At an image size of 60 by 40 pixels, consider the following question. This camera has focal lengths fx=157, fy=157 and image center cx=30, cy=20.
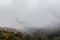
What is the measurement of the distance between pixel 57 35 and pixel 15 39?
7.24m

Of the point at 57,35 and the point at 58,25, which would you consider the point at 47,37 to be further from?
the point at 58,25

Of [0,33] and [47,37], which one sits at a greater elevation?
[0,33]

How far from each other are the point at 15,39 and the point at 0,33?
1563 millimetres

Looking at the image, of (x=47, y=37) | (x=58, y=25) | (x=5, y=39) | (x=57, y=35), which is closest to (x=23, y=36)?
(x=5, y=39)

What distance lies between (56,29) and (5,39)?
36.2 feet

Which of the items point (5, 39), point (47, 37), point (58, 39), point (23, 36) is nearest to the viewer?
point (5, 39)

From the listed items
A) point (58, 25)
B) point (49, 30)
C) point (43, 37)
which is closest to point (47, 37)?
point (43, 37)

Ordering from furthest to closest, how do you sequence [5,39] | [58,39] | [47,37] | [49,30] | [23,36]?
1. [49,30]
2. [47,37]
3. [58,39]
4. [23,36]
5. [5,39]

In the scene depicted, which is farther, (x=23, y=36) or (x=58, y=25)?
(x=58, y=25)

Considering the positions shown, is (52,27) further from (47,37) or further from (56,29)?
(47,37)

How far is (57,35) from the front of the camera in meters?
20.3

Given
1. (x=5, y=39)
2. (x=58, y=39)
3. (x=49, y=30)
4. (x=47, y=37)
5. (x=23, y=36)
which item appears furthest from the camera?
(x=49, y=30)

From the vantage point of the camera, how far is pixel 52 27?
24547mm

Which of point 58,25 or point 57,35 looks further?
point 58,25
